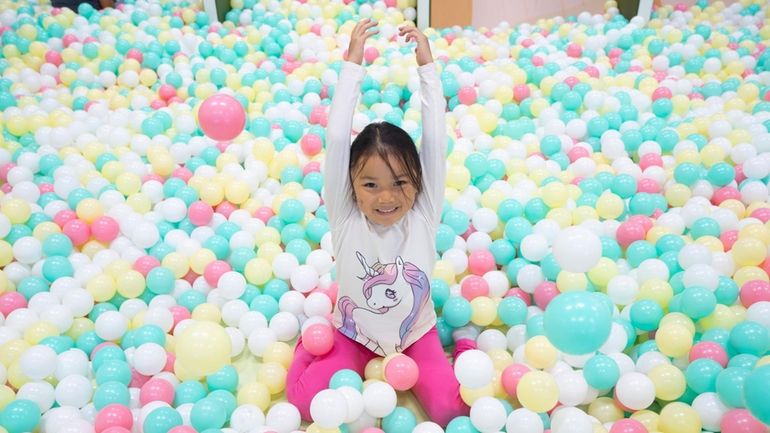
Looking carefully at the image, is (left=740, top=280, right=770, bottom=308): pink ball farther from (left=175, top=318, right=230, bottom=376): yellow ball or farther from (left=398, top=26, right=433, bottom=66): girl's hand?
(left=175, top=318, right=230, bottom=376): yellow ball

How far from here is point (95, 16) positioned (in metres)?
3.32

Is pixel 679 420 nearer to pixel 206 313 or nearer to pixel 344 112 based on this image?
pixel 344 112

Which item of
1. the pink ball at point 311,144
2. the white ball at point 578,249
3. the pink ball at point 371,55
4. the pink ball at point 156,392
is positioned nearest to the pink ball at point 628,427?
the white ball at point 578,249

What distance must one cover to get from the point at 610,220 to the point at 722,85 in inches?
42.8

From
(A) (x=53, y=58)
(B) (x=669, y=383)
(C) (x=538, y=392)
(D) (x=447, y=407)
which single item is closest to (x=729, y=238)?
(B) (x=669, y=383)

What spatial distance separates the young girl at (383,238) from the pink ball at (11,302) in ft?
2.41

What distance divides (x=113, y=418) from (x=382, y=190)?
71cm

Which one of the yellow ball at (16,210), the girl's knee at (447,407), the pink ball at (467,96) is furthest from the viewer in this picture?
the pink ball at (467,96)

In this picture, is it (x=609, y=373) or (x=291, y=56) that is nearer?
(x=609, y=373)

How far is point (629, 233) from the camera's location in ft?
5.85

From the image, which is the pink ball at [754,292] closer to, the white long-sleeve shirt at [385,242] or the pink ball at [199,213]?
the white long-sleeve shirt at [385,242]

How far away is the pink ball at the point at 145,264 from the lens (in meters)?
1.75

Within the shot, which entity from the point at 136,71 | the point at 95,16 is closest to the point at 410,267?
the point at 136,71

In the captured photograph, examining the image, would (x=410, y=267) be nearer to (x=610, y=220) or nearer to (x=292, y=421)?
(x=292, y=421)
